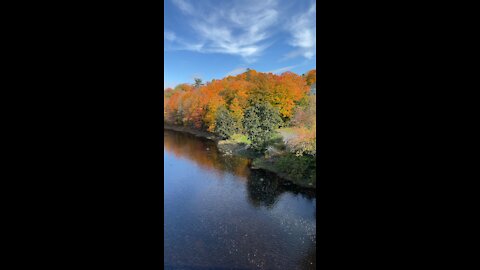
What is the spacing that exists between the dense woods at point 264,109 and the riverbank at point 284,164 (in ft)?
1.20

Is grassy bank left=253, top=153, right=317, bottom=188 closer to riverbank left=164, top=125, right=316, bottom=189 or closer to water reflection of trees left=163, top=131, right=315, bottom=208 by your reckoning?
riverbank left=164, top=125, right=316, bottom=189

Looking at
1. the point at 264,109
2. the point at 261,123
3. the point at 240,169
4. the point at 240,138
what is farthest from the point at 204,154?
the point at 264,109

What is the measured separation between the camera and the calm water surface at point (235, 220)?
22.4 feet

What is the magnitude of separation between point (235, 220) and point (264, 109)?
659cm

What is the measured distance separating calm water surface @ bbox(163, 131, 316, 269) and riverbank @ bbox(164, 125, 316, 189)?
46 centimetres

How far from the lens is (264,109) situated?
13.8 metres
